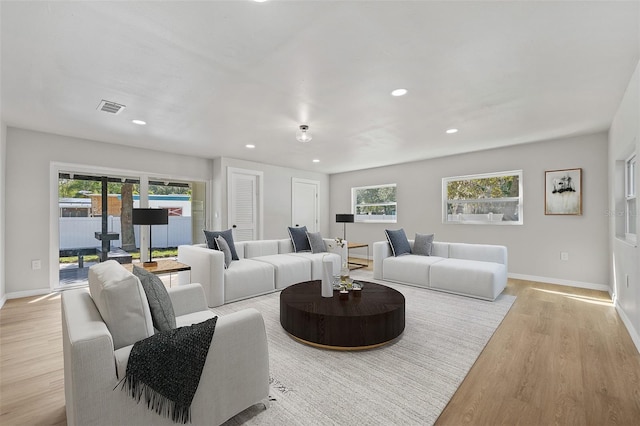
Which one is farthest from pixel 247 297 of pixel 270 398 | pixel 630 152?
pixel 630 152

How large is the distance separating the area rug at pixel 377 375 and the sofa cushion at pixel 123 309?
2.47 feet

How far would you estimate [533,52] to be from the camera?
2.22 metres

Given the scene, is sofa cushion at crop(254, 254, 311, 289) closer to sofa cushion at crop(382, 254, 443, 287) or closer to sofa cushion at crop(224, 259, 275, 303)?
sofa cushion at crop(224, 259, 275, 303)

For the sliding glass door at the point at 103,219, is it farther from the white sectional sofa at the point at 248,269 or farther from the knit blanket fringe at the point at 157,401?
the knit blanket fringe at the point at 157,401

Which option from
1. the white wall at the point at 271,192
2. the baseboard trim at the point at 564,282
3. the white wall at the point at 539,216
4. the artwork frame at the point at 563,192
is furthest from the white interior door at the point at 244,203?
the artwork frame at the point at 563,192

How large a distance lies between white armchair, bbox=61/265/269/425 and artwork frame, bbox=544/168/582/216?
17.4ft

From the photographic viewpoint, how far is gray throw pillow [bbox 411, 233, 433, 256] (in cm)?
499

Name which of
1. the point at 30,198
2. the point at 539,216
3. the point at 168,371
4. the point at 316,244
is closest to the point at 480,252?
the point at 539,216

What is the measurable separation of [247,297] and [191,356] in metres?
2.64

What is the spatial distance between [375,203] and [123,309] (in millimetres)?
6670

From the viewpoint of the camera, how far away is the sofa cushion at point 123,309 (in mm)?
1374

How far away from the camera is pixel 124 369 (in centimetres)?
126

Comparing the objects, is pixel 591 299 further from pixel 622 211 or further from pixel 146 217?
pixel 146 217

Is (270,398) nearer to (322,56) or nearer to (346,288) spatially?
(346,288)
